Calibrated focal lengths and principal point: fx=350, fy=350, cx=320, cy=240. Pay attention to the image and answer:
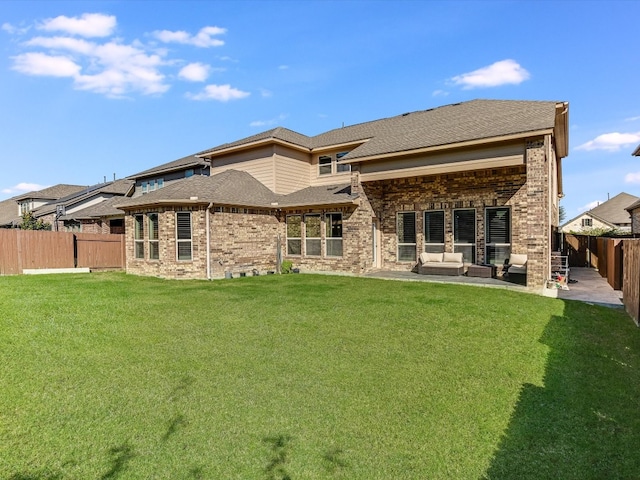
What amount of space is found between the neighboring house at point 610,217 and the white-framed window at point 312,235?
139 ft

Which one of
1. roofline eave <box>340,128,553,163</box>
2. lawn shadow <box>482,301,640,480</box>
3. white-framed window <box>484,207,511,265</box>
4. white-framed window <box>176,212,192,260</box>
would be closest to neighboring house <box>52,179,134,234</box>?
white-framed window <box>176,212,192,260</box>

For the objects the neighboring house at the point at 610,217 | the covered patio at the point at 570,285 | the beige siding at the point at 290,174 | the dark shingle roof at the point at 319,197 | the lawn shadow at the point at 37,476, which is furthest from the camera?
the neighboring house at the point at 610,217

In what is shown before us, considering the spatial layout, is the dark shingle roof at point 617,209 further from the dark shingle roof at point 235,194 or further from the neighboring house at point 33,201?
the neighboring house at point 33,201

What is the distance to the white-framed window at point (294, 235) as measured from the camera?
52.0ft

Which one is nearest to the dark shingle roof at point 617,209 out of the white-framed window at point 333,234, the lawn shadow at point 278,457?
the white-framed window at point 333,234

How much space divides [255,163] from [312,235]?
17.2 feet

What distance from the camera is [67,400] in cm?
408

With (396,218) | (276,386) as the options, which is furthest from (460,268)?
(276,386)

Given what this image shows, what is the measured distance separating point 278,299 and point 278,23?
9.96 meters

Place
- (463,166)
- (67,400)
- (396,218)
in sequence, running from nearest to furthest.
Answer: (67,400) < (463,166) < (396,218)

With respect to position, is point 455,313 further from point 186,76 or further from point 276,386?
point 186,76

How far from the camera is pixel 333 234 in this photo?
48.8 feet

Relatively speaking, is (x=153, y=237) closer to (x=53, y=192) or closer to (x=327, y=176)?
(x=327, y=176)

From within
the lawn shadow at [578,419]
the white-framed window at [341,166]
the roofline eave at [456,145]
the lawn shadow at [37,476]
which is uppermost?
the white-framed window at [341,166]
